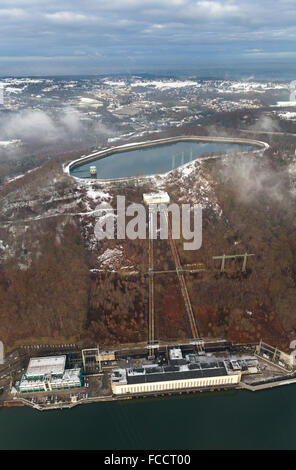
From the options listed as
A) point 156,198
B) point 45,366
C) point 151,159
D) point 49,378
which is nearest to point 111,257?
point 156,198

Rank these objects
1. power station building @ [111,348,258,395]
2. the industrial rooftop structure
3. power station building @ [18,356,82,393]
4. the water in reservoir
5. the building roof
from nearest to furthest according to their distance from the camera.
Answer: power station building @ [111,348,258,395] → power station building @ [18,356,82,393] → the building roof → the industrial rooftop structure → the water in reservoir

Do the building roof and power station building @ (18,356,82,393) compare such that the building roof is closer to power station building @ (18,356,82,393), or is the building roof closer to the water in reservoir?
power station building @ (18,356,82,393)

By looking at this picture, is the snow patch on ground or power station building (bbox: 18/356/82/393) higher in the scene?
the snow patch on ground

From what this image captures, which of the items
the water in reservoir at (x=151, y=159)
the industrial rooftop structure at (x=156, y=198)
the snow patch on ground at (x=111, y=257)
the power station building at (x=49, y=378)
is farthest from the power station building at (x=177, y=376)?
the water in reservoir at (x=151, y=159)

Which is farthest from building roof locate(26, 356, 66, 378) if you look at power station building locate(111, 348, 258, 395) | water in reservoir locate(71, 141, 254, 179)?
water in reservoir locate(71, 141, 254, 179)

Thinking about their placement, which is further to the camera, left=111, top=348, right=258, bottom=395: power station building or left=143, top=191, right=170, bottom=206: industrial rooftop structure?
left=143, top=191, right=170, bottom=206: industrial rooftop structure

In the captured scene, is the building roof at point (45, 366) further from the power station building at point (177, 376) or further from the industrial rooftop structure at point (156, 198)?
the industrial rooftop structure at point (156, 198)

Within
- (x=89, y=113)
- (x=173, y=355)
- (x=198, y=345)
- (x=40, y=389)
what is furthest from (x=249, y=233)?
(x=89, y=113)

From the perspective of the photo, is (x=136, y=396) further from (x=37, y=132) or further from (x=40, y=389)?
(x=37, y=132)
